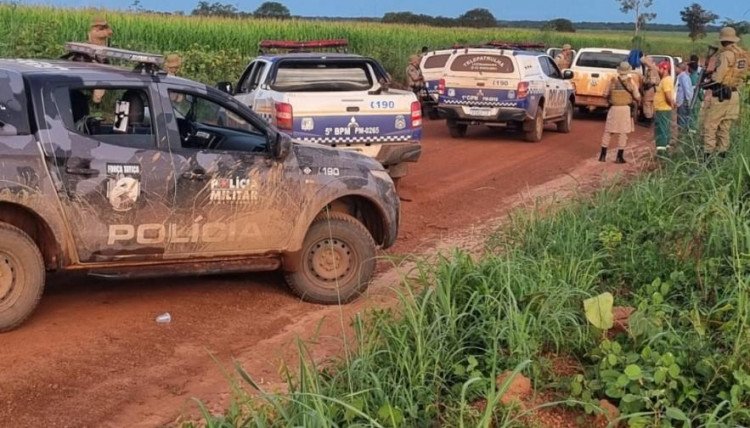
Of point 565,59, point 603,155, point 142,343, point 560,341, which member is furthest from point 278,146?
point 565,59

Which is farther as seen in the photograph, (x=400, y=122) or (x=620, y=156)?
(x=620, y=156)

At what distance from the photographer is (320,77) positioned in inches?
416

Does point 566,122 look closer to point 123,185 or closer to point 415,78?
point 415,78

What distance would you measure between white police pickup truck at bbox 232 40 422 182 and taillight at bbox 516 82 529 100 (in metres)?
6.54

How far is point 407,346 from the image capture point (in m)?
4.36

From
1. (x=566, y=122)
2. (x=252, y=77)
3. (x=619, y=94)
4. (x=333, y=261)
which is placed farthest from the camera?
(x=566, y=122)

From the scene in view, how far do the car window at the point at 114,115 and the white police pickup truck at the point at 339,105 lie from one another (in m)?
3.50

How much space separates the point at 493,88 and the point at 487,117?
1.89ft

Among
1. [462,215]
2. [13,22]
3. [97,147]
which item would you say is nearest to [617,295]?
[97,147]

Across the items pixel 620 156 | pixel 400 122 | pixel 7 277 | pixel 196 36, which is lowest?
pixel 620 156

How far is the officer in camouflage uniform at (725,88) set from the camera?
10430mm

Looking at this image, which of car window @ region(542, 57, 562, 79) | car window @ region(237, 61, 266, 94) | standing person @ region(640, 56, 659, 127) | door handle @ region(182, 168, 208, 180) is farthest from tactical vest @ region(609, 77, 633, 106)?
door handle @ region(182, 168, 208, 180)

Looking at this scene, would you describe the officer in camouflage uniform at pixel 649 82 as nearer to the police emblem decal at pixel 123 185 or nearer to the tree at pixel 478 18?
the police emblem decal at pixel 123 185

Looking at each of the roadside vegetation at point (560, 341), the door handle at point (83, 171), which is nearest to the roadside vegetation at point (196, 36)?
the door handle at point (83, 171)
